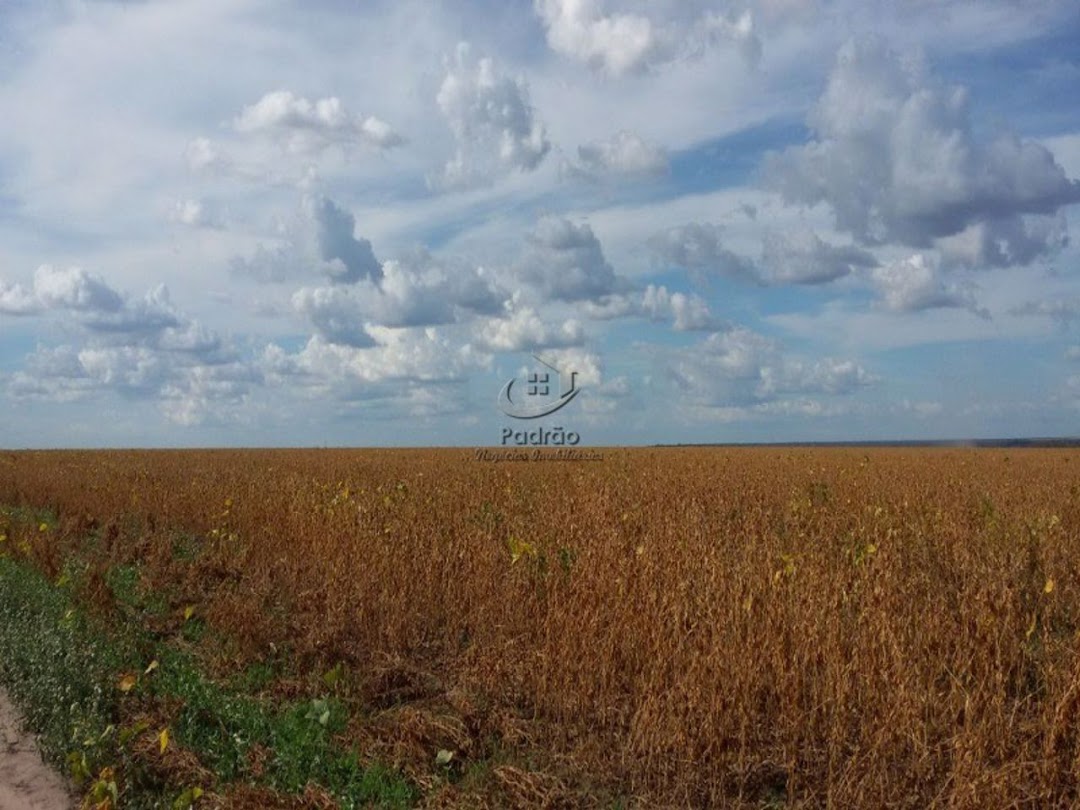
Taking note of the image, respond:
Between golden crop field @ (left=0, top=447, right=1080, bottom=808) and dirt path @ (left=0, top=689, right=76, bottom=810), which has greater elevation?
golden crop field @ (left=0, top=447, right=1080, bottom=808)

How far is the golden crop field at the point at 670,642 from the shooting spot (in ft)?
14.7

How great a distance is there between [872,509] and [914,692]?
6.09 m

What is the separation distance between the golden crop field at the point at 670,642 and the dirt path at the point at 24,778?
1.30 metres

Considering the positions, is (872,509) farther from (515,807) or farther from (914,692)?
(515,807)

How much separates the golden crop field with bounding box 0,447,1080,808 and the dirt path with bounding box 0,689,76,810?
4.26 ft

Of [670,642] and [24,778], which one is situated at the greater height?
[670,642]

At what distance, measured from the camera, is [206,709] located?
5.93m

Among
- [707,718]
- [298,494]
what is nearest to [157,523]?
[298,494]

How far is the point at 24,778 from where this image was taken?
535 cm

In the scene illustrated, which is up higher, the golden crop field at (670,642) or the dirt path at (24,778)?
the golden crop field at (670,642)

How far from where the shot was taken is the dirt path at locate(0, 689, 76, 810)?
5.02 m

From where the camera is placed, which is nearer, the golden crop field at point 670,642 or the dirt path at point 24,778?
the golden crop field at point 670,642

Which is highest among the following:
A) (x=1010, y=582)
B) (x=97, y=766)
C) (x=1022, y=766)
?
(x=1010, y=582)

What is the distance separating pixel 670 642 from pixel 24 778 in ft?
12.6
